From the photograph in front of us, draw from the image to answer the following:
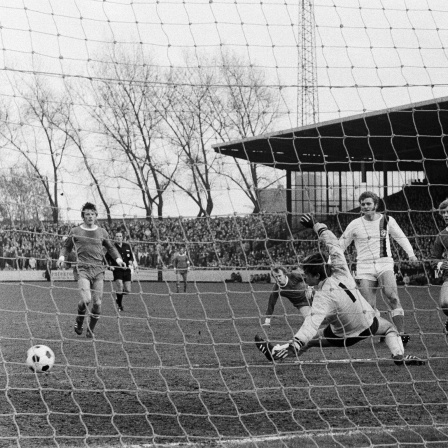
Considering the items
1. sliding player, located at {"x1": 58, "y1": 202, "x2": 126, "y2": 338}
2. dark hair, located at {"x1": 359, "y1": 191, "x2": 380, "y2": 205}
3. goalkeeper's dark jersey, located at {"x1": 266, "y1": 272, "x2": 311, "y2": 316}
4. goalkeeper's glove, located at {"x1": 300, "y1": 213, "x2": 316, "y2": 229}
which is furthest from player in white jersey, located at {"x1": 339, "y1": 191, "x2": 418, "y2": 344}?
sliding player, located at {"x1": 58, "y1": 202, "x2": 126, "y2": 338}

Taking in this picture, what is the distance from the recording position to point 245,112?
6.76 m

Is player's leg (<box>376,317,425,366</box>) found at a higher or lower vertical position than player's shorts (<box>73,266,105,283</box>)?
lower

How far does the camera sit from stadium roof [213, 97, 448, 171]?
698cm

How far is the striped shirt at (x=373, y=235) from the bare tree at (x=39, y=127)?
3.85 meters

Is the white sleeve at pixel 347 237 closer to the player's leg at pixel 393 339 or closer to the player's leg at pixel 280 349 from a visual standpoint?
the player's leg at pixel 280 349

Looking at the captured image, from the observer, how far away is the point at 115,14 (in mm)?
5934

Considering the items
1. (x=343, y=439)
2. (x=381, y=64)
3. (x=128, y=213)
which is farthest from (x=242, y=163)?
(x=343, y=439)

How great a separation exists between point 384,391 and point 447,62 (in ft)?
8.68

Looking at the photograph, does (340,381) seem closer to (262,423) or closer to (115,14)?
(262,423)

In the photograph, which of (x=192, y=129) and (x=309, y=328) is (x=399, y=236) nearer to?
(x=309, y=328)

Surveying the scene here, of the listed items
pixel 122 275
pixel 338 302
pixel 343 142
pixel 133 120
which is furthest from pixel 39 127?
pixel 122 275

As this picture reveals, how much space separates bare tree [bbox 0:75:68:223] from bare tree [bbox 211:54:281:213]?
3.95ft

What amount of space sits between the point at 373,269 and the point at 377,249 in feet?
0.72

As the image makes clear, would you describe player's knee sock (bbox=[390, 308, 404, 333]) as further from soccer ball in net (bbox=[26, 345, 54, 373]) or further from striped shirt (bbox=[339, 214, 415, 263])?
soccer ball in net (bbox=[26, 345, 54, 373])
